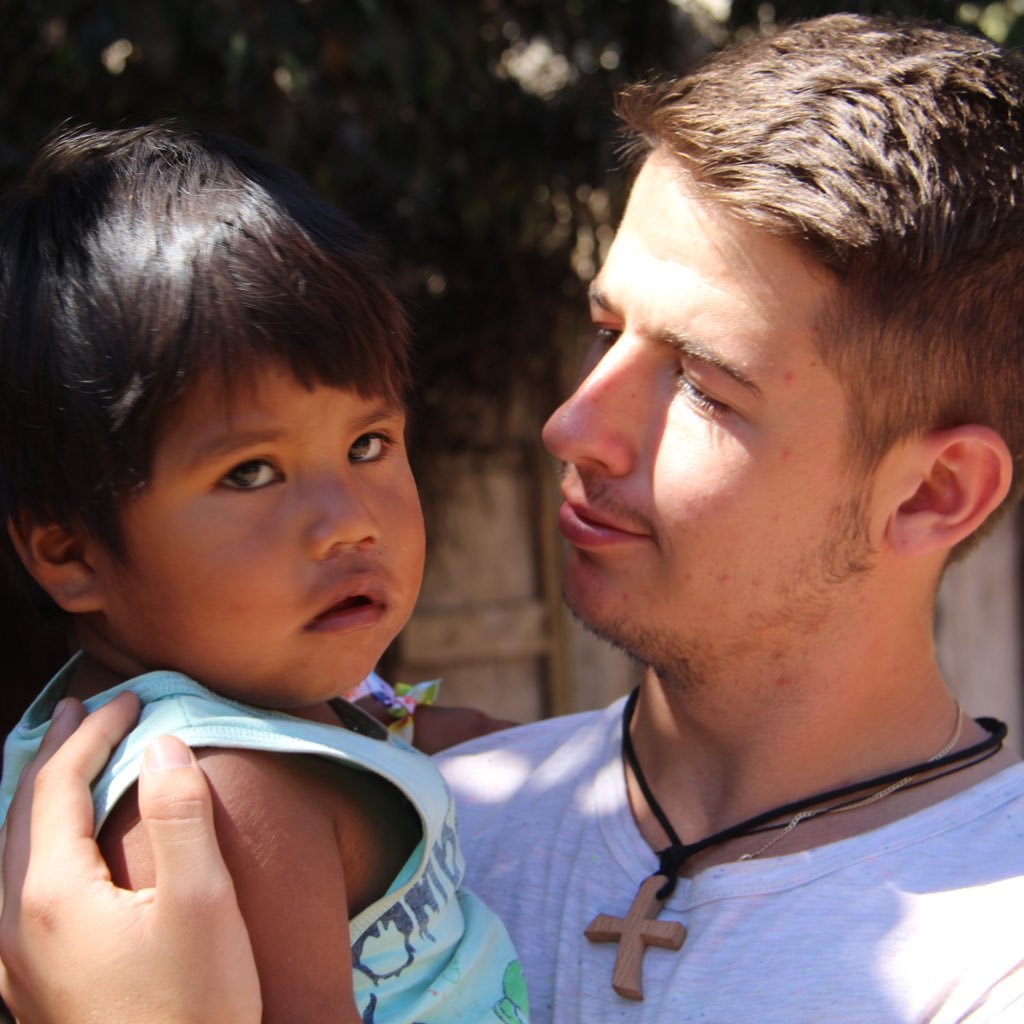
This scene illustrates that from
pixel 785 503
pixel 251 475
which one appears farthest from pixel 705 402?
pixel 251 475

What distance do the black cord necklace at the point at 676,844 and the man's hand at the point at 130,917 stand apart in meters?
0.60

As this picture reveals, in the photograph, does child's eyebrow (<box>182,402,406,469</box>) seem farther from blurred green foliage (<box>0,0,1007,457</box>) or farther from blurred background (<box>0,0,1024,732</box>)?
blurred green foliage (<box>0,0,1007,457</box>)

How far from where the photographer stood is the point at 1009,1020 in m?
1.59

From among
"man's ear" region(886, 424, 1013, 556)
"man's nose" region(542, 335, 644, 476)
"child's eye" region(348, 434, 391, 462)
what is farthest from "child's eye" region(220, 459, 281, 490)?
"man's ear" region(886, 424, 1013, 556)

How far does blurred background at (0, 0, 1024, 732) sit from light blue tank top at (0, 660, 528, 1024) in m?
0.45

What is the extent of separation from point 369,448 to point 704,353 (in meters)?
0.58

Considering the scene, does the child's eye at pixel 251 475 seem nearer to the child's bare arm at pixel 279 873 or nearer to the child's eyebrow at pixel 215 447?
the child's eyebrow at pixel 215 447

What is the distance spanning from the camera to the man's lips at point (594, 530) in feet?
6.72

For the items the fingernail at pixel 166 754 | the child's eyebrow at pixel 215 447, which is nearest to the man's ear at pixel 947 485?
the child's eyebrow at pixel 215 447

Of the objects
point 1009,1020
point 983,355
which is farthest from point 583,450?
point 1009,1020

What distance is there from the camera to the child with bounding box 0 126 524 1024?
144 centimetres

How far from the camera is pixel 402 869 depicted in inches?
63.2

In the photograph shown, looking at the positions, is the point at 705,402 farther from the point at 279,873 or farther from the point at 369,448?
the point at 279,873

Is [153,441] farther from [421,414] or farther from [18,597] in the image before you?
[421,414]
